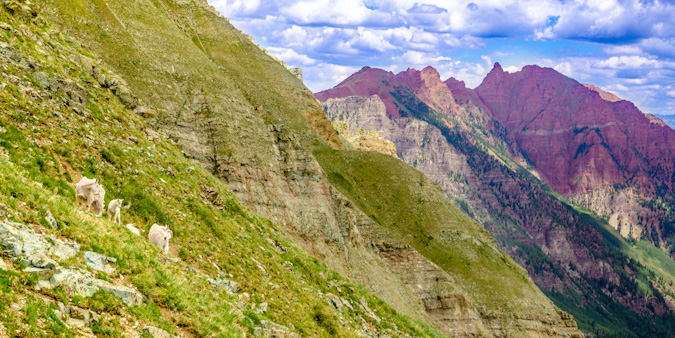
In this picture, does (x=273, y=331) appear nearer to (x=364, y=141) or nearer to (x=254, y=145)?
(x=254, y=145)

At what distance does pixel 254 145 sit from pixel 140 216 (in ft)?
135

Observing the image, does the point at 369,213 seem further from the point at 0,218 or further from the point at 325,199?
the point at 0,218

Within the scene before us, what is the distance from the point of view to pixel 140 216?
82.6 ft

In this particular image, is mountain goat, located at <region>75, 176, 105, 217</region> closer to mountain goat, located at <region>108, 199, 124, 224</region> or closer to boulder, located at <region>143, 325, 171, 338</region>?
mountain goat, located at <region>108, 199, 124, 224</region>

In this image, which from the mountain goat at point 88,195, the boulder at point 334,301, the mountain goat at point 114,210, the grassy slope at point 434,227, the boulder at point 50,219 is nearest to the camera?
the boulder at point 50,219

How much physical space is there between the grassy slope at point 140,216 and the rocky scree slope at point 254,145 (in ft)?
33.3

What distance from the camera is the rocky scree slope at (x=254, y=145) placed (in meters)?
59.9

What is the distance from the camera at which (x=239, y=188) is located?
59.7 metres

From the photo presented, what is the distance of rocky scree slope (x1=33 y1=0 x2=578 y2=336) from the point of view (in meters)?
59.9

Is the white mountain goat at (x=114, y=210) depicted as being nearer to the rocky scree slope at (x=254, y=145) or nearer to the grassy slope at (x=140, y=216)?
the grassy slope at (x=140, y=216)

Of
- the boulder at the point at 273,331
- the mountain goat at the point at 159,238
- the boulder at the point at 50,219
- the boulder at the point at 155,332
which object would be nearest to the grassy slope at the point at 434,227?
the boulder at the point at 273,331

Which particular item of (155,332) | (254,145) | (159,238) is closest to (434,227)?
(254,145)

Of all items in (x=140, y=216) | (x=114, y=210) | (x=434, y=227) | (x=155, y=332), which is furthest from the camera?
(x=434, y=227)

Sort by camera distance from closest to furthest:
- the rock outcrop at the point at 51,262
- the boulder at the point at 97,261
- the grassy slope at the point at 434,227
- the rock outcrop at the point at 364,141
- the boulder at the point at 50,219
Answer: the rock outcrop at the point at 51,262
the boulder at the point at 97,261
the boulder at the point at 50,219
the grassy slope at the point at 434,227
the rock outcrop at the point at 364,141
